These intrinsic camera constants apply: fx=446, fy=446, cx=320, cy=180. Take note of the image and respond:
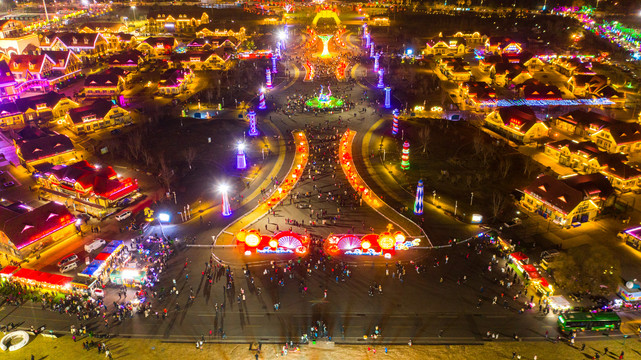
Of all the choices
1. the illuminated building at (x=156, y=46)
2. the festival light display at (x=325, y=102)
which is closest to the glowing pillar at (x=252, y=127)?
the festival light display at (x=325, y=102)

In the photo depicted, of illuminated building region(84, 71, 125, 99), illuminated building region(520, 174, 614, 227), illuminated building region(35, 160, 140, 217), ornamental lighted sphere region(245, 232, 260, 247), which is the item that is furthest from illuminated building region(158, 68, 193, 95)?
illuminated building region(520, 174, 614, 227)

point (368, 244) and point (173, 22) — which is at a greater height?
point (173, 22)

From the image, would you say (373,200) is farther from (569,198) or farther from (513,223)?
(569,198)

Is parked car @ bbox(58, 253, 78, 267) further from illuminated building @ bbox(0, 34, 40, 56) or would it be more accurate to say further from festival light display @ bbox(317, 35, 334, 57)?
festival light display @ bbox(317, 35, 334, 57)

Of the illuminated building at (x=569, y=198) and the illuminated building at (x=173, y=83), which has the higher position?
the illuminated building at (x=173, y=83)

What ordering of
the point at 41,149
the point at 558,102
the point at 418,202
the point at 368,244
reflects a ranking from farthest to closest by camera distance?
the point at 558,102 < the point at 41,149 < the point at 418,202 < the point at 368,244

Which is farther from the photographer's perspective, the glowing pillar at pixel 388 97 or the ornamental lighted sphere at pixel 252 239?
the glowing pillar at pixel 388 97

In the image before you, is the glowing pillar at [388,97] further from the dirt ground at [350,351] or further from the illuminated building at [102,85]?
the dirt ground at [350,351]

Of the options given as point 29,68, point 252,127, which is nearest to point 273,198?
point 252,127
